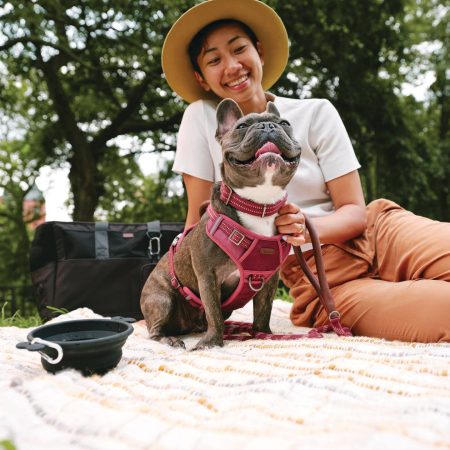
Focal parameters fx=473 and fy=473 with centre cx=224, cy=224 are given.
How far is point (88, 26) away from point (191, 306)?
468 centimetres

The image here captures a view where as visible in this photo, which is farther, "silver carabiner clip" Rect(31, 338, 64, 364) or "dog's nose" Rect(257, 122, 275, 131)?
"dog's nose" Rect(257, 122, 275, 131)

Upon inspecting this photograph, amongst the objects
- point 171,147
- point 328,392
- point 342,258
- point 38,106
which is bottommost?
point 328,392

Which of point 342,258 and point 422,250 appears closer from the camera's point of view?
point 422,250

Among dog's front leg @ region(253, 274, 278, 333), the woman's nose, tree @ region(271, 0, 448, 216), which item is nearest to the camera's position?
dog's front leg @ region(253, 274, 278, 333)

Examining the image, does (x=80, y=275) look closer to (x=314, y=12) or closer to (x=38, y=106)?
(x=314, y=12)

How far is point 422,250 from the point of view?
2.18 meters

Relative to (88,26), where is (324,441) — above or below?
below

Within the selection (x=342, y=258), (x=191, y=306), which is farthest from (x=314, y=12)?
(x=191, y=306)

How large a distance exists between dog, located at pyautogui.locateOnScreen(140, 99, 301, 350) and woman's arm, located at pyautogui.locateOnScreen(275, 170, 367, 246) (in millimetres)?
56

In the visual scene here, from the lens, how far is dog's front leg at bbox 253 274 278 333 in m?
2.17

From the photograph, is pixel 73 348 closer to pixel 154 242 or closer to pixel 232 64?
pixel 232 64

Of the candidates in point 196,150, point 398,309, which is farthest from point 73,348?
point 196,150

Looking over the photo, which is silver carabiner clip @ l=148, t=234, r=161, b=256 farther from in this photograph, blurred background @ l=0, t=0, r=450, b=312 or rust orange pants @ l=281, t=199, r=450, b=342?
blurred background @ l=0, t=0, r=450, b=312

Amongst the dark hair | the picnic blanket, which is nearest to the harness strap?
the picnic blanket
